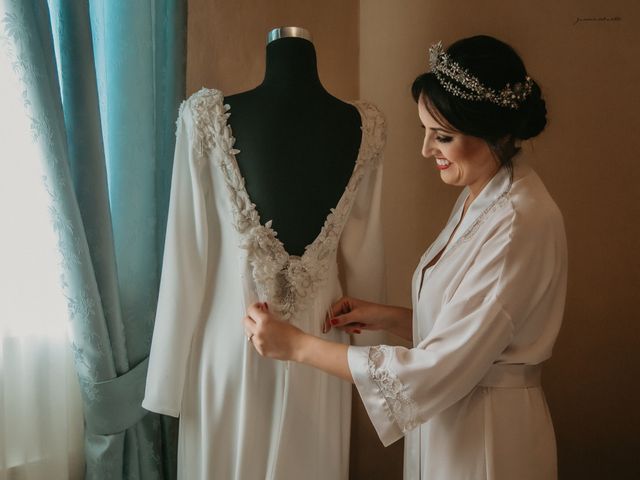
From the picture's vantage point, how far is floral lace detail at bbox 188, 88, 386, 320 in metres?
1.16

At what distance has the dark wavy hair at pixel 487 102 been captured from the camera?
983mm

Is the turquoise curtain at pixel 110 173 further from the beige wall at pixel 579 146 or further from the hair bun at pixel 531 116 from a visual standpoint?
the hair bun at pixel 531 116

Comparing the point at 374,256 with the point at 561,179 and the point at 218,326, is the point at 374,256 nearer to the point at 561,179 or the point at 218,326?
the point at 218,326

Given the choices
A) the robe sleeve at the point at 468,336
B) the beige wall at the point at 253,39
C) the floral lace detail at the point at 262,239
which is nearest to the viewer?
the robe sleeve at the point at 468,336

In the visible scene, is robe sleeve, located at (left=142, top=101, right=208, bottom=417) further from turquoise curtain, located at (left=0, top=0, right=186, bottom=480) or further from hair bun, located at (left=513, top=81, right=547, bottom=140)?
hair bun, located at (left=513, top=81, right=547, bottom=140)

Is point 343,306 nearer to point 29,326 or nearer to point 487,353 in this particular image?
point 487,353

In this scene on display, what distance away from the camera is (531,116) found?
103 cm

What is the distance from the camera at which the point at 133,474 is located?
1.31 m

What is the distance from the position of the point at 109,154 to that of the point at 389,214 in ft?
3.16

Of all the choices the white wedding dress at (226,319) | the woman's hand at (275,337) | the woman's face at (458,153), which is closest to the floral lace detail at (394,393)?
the woman's hand at (275,337)

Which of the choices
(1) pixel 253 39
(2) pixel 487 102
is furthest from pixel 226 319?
(1) pixel 253 39

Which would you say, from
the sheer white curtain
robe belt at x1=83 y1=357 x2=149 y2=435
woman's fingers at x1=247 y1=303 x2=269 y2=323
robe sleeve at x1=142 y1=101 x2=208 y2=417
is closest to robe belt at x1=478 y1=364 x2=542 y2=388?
woman's fingers at x1=247 y1=303 x2=269 y2=323

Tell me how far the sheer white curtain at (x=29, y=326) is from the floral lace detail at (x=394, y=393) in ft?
2.28

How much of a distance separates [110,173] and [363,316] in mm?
684
